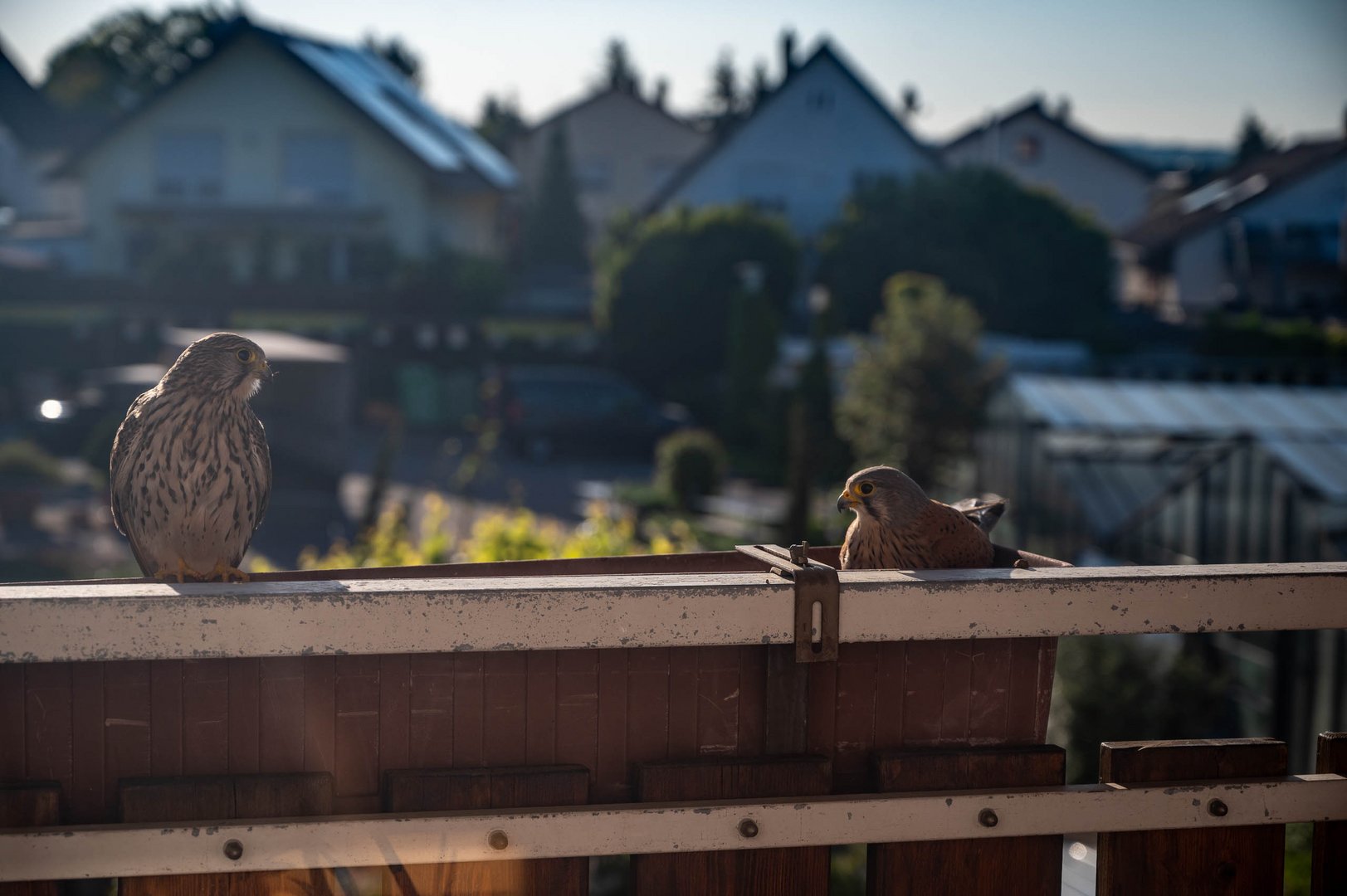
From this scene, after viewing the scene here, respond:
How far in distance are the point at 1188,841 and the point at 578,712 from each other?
100 centimetres

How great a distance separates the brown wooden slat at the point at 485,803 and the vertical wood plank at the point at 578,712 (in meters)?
0.05

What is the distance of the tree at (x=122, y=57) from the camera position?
46000 millimetres

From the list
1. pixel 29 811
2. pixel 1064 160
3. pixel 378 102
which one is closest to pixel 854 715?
pixel 29 811

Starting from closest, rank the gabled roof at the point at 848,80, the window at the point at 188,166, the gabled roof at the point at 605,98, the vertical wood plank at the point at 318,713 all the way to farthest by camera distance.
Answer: the vertical wood plank at the point at 318,713, the window at the point at 188,166, the gabled roof at the point at 848,80, the gabled roof at the point at 605,98

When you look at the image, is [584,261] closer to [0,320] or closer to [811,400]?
[0,320]

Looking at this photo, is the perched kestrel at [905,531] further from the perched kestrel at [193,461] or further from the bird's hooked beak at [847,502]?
the perched kestrel at [193,461]

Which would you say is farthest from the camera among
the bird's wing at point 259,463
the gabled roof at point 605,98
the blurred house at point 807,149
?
the gabled roof at point 605,98

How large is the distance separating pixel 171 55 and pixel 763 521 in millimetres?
39769

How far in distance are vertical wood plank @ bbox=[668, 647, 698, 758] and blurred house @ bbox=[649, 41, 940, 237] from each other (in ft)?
124

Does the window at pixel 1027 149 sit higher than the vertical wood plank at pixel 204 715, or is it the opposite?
the window at pixel 1027 149

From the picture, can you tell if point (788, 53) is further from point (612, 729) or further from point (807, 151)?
point (612, 729)

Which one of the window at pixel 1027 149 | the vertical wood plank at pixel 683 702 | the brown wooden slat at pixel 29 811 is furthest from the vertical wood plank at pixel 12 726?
the window at pixel 1027 149

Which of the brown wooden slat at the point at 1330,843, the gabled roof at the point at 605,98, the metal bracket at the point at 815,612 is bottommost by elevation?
the brown wooden slat at the point at 1330,843

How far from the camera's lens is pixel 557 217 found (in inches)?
1941
